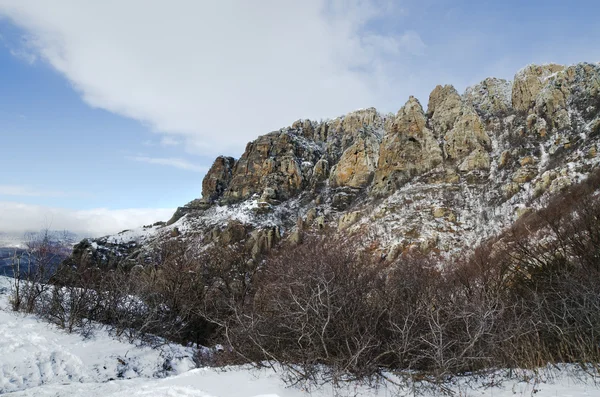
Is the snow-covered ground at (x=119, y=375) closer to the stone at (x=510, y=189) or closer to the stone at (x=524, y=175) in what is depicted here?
the stone at (x=510, y=189)

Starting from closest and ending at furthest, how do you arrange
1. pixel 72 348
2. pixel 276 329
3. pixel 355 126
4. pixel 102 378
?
pixel 276 329, pixel 102 378, pixel 72 348, pixel 355 126

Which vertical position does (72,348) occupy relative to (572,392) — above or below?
below

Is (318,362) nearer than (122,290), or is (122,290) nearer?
(318,362)

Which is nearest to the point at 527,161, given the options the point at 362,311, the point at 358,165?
the point at 358,165

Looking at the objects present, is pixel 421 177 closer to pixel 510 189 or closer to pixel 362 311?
pixel 510 189

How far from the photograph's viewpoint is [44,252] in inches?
595

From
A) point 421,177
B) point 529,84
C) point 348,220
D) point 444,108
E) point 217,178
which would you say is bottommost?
point 348,220

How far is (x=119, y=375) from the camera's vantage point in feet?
32.7

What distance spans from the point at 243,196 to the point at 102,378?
7395 centimetres

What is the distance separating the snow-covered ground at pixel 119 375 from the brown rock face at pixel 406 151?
53603 mm

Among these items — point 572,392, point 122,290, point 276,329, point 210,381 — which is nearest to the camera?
point 572,392

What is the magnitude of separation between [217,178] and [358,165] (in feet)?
143

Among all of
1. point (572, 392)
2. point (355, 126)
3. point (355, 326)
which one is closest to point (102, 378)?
point (355, 326)

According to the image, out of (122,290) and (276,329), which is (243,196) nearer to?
(122,290)
